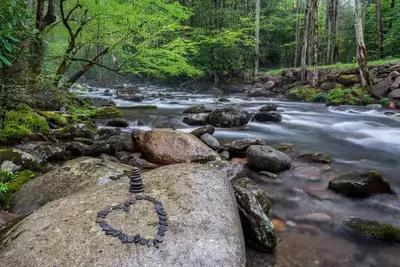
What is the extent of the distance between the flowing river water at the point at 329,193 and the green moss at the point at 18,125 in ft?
9.78

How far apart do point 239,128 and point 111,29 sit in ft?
14.9

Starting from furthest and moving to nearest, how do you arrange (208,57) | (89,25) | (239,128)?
(208,57), (239,128), (89,25)

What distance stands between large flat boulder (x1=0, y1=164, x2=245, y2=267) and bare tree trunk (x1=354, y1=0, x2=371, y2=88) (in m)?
12.4

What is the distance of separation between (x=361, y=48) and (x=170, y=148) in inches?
453

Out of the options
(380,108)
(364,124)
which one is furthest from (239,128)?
(380,108)

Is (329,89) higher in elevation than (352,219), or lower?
higher

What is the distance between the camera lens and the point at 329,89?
16281mm

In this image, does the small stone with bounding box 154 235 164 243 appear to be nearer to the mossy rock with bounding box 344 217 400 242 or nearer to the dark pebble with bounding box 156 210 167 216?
the dark pebble with bounding box 156 210 167 216

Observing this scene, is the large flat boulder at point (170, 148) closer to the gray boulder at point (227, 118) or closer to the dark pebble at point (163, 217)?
the dark pebble at point (163, 217)

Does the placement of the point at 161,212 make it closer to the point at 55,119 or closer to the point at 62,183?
the point at 62,183

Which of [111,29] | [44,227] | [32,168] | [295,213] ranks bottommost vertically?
[295,213]

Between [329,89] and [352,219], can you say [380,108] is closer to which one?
[329,89]

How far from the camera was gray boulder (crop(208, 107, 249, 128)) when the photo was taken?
371 inches

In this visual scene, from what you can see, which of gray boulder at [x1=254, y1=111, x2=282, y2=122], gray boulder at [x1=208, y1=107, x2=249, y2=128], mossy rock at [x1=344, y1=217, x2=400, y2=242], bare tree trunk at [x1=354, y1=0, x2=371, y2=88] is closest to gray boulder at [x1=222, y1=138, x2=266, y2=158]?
mossy rock at [x1=344, y1=217, x2=400, y2=242]
